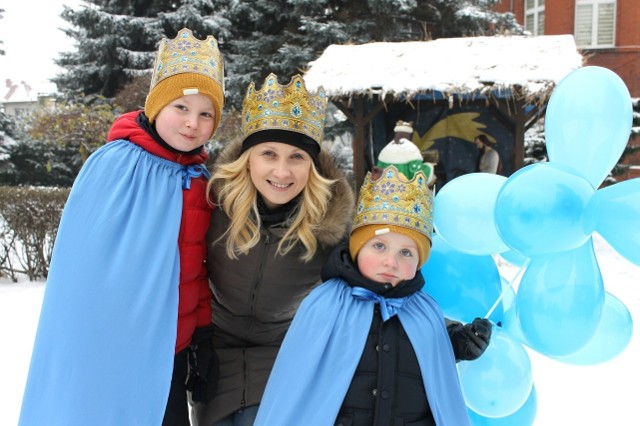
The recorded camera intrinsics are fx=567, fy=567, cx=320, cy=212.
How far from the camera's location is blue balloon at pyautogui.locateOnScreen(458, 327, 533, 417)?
2.27 m

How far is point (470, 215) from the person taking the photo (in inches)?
90.5

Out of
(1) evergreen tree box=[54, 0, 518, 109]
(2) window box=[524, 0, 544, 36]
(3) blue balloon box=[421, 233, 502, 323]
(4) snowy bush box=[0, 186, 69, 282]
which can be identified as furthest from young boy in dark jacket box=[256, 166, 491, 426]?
(2) window box=[524, 0, 544, 36]

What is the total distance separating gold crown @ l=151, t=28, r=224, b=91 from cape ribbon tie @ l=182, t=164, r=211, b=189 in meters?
0.36

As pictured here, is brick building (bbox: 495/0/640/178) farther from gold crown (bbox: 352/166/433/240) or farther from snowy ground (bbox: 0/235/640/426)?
gold crown (bbox: 352/166/433/240)

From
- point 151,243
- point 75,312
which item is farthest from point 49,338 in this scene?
point 151,243

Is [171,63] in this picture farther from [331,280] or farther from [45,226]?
[45,226]

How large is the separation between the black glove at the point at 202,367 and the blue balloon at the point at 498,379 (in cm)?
103

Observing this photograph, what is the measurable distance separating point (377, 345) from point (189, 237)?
846 mm

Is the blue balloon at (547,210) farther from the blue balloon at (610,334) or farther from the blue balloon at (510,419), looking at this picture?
the blue balloon at (510,419)

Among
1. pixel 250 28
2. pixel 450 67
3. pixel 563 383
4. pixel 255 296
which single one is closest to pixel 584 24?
pixel 250 28

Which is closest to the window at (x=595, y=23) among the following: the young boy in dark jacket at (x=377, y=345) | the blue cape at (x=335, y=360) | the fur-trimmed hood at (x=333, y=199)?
the fur-trimmed hood at (x=333, y=199)

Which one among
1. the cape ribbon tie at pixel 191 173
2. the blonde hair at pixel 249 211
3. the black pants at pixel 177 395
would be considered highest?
the cape ribbon tie at pixel 191 173

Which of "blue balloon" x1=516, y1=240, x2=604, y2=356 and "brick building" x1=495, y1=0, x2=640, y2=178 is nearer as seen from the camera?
"blue balloon" x1=516, y1=240, x2=604, y2=356

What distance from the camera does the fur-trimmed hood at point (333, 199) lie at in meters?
2.32
